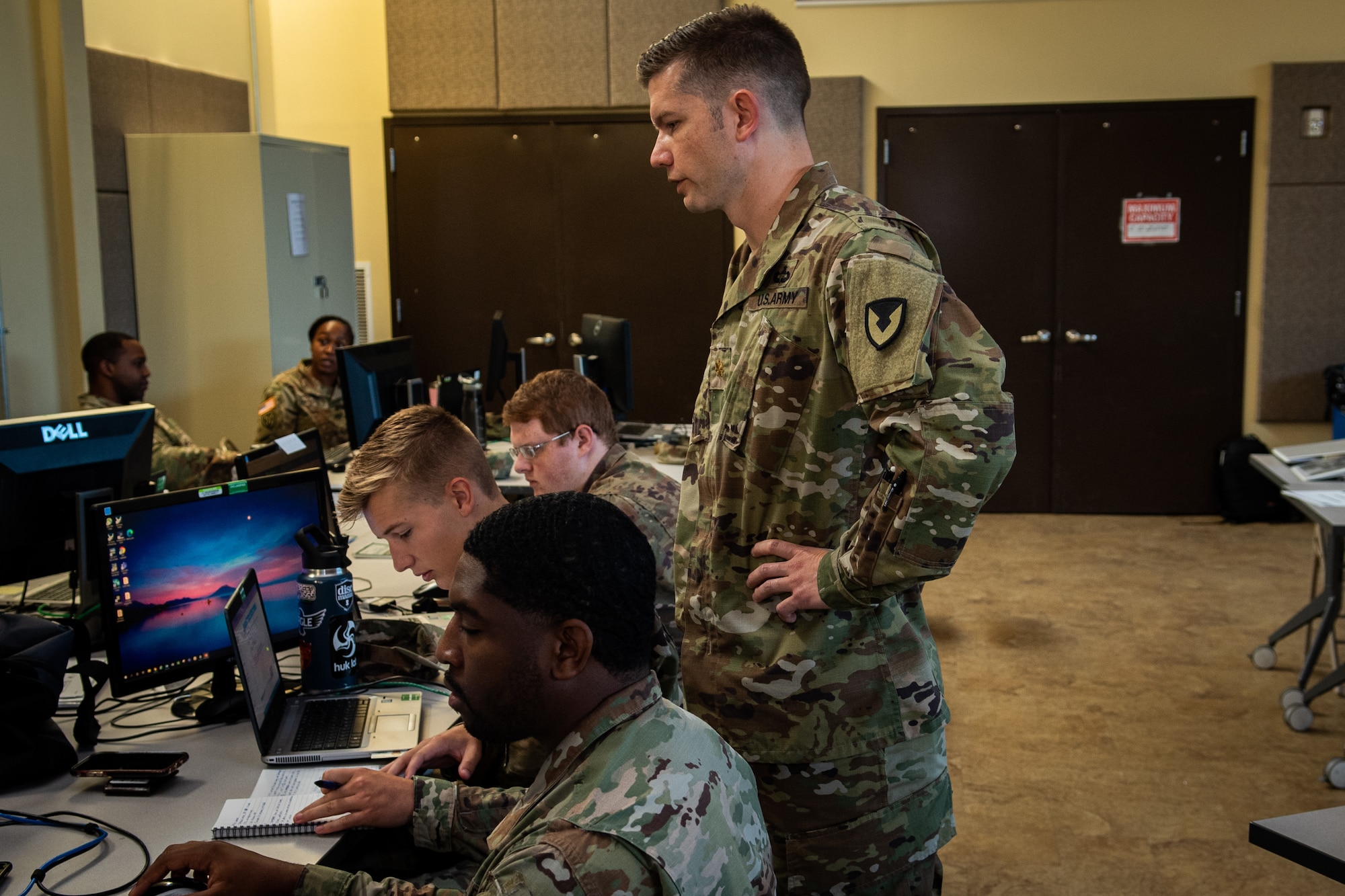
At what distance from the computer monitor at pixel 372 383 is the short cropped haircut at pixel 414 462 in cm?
181

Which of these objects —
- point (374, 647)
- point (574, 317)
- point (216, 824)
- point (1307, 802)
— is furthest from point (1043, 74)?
point (216, 824)

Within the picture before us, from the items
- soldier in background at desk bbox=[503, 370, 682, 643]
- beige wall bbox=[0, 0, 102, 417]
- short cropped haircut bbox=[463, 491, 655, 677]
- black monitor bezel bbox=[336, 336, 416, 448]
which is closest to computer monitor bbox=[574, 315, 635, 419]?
black monitor bezel bbox=[336, 336, 416, 448]

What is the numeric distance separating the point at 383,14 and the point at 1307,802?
591cm

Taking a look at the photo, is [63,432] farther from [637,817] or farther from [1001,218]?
[1001,218]

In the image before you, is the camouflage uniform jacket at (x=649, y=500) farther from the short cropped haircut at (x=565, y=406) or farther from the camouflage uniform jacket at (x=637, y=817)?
the camouflage uniform jacket at (x=637, y=817)

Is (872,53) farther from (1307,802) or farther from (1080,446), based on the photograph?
(1307,802)

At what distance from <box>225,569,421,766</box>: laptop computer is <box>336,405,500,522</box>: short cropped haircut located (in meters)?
0.23

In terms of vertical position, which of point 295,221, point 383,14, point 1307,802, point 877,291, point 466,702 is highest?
point 383,14

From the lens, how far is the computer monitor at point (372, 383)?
3934 mm

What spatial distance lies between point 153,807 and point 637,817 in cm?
96

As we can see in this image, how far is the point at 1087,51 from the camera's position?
20.8 ft

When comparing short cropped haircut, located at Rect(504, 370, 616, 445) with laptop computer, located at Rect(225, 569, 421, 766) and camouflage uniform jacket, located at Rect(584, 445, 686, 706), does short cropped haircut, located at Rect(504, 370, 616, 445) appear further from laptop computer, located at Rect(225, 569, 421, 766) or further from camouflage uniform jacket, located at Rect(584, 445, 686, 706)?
laptop computer, located at Rect(225, 569, 421, 766)

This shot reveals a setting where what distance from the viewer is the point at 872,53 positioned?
21.1 ft

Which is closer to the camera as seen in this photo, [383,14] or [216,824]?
[216,824]
